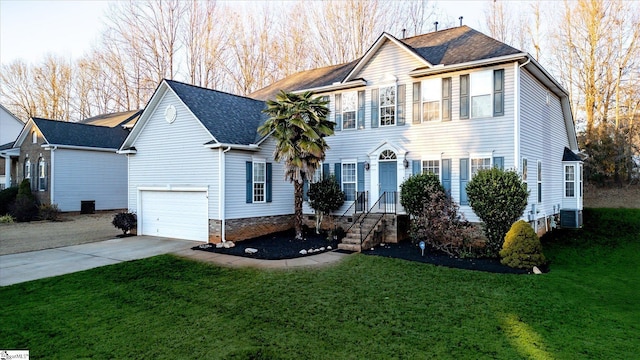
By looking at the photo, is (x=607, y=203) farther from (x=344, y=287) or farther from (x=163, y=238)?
(x=163, y=238)

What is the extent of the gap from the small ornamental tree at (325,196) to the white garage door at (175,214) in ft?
14.0

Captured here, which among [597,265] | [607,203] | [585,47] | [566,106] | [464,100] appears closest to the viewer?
[597,265]

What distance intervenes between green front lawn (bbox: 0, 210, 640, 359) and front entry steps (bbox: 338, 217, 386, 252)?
1.78 metres

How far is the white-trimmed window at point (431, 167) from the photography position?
1335cm

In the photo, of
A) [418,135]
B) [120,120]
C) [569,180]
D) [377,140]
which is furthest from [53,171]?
[569,180]

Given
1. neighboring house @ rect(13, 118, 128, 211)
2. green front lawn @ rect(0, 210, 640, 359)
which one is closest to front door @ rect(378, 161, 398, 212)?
green front lawn @ rect(0, 210, 640, 359)

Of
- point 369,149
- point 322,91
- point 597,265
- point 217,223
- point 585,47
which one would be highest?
point 585,47

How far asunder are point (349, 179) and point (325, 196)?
134 centimetres

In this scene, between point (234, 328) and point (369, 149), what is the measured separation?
10.2m

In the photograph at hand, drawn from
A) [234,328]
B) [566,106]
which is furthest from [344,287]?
[566,106]

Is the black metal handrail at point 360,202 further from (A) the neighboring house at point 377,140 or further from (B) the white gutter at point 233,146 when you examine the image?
(B) the white gutter at point 233,146

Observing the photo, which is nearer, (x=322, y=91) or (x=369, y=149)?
(x=369, y=149)

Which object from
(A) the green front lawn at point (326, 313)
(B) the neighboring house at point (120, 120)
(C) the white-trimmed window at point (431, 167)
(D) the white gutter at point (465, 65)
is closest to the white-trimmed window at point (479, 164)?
(C) the white-trimmed window at point (431, 167)

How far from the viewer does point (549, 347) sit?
544cm
